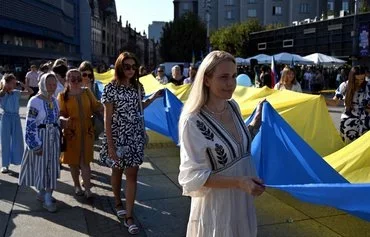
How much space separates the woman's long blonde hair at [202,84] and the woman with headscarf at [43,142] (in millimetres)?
3307

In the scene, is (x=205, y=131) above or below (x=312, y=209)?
above

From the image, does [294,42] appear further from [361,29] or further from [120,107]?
[120,107]

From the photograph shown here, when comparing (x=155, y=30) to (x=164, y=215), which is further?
(x=155, y=30)

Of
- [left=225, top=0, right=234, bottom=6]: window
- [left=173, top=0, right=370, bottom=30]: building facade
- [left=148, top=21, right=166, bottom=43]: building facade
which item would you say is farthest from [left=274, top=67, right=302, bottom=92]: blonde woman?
[left=148, top=21, right=166, bottom=43]: building facade

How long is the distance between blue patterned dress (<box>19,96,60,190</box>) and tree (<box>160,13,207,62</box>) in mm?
61377

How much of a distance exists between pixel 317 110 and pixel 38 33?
158ft

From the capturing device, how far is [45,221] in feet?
16.6

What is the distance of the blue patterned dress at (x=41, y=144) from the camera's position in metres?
5.28

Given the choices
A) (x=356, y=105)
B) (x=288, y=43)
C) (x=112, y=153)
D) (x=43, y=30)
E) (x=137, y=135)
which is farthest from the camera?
(x=43, y=30)

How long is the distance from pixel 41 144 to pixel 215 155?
3.49 metres

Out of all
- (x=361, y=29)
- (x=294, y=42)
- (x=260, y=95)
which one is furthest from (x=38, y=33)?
(x=260, y=95)

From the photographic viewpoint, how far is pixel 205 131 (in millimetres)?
2408

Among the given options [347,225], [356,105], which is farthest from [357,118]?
[347,225]

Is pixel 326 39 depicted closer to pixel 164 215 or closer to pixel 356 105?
pixel 356 105
